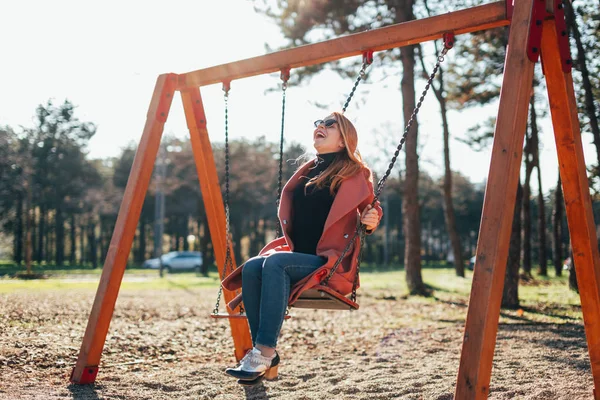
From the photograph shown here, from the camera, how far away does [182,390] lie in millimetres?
4852

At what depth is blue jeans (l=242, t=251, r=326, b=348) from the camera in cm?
348

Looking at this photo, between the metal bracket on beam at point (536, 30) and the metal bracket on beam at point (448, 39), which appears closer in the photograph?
the metal bracket on beam at point (536, 30)

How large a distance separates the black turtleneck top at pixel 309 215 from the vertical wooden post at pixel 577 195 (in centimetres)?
153

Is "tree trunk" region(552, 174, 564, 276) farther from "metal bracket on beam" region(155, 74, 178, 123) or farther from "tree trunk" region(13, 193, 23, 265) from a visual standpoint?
"tree trunk" region(13, 193, 23, 265)

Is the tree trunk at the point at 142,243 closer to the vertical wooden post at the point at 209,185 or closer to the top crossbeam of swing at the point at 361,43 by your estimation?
the vertical wooden post at the point at 209,185

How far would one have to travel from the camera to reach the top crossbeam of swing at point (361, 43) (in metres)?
3.80

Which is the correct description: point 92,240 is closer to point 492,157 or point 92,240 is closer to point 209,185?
point 209,185

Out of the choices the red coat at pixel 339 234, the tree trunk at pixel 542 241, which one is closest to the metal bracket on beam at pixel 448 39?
the red coat at pixel 339 234

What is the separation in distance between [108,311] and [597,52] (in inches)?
469

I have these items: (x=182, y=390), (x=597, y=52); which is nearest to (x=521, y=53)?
(x=182, y=390)

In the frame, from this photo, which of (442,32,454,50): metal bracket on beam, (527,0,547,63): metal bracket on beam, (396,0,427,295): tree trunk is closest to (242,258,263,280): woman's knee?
(442,32,454,50): metal bracket on beam

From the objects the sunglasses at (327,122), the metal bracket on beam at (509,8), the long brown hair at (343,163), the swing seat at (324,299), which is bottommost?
the swing seat at (324,299)

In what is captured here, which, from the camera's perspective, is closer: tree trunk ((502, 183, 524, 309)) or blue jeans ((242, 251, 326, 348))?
blue jeans ((242, 251, 326, 348))

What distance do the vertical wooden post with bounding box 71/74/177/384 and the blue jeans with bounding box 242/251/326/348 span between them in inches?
64.6
